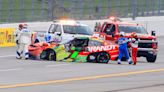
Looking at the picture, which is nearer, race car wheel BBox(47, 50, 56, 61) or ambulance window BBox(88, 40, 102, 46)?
ambulance window BBox(88, 40, 102, 46)

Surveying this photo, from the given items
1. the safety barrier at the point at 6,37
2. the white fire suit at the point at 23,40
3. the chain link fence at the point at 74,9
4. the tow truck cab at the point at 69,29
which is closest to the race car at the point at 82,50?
the white fire suit at the point at 23,40

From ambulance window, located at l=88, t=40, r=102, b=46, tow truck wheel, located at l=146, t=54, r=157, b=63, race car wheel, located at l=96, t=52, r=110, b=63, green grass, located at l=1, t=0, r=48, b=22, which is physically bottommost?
tow truck wheel, located at l=146, t=54, r=157, b=63

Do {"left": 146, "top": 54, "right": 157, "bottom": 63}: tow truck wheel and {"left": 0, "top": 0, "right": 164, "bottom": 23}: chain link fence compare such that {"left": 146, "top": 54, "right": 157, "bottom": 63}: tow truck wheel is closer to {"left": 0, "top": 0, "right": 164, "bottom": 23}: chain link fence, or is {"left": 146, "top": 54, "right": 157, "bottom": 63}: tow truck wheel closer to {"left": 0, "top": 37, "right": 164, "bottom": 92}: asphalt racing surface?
{"left": 0, "top": 37, "right": 164, "bottom": 92}: asphalt racing surface

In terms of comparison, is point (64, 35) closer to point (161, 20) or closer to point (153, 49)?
point (153, 49)

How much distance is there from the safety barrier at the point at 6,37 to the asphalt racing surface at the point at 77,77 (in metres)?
7.51

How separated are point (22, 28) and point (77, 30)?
3.67 metres

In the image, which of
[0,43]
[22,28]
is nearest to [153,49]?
[22,28]

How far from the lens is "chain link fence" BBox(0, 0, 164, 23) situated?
39.6m

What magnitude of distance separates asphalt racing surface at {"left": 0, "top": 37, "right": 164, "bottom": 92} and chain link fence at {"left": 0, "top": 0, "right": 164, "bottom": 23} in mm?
11852

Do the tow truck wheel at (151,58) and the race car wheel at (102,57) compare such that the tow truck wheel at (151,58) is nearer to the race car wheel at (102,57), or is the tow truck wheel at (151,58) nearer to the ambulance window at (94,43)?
the race car wheel at (102,57)

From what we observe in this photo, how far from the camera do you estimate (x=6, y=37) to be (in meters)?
35.6

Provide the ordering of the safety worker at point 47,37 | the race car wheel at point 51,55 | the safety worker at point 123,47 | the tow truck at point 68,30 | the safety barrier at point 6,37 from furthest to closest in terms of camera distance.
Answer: the safety barrier at point 6,37 → the tow truck at point 68,30 → the safety worker at point 47,37 → the race car wheel at point 51,55 → the safety worker at point 123,47

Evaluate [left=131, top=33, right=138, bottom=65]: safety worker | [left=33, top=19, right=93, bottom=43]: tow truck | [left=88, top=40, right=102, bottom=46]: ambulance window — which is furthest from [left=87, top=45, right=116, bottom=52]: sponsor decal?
[left=33, top=19, right=93, bottom=43]: tow truck

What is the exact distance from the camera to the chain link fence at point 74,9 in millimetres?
39562
